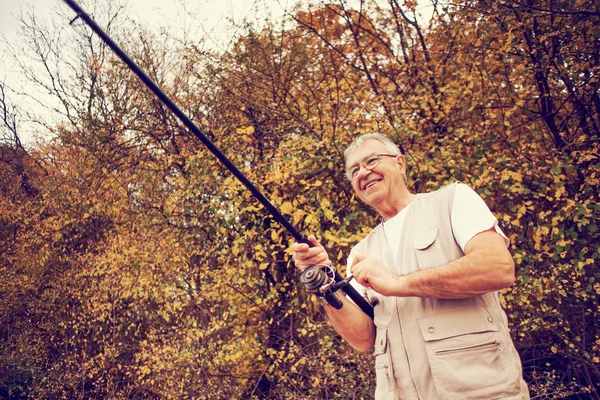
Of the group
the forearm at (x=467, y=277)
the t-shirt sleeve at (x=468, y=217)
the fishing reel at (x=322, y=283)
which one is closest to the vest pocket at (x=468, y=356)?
the forearm at (x=467, y=277)

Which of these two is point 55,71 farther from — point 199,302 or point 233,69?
point 199,302

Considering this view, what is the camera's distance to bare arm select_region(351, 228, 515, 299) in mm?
1479

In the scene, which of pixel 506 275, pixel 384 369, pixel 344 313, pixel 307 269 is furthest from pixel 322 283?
pixel 506 275

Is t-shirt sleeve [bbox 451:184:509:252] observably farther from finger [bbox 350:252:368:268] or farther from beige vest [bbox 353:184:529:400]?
finger [bbox 350:252:368:268]

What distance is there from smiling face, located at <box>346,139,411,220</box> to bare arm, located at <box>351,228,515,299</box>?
534mm

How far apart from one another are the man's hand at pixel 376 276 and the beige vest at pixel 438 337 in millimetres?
148

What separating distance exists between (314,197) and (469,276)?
3.49m

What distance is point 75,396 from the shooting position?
6668 millimetres

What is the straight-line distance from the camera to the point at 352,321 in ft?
6.35

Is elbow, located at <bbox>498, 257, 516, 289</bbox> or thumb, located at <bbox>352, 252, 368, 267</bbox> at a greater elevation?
thumb, located at <bbox>352, 252, 368, 267</bbox>

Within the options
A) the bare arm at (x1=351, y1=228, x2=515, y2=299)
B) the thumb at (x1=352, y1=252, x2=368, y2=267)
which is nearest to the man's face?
the thumb at (x1=352, y1=252, x2=368, y2=267)

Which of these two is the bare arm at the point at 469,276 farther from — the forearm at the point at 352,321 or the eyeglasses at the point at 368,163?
the eyeglasses at the point at 368,163

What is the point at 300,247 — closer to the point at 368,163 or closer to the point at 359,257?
the point at 359,257

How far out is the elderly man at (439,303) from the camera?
4.87 feet
